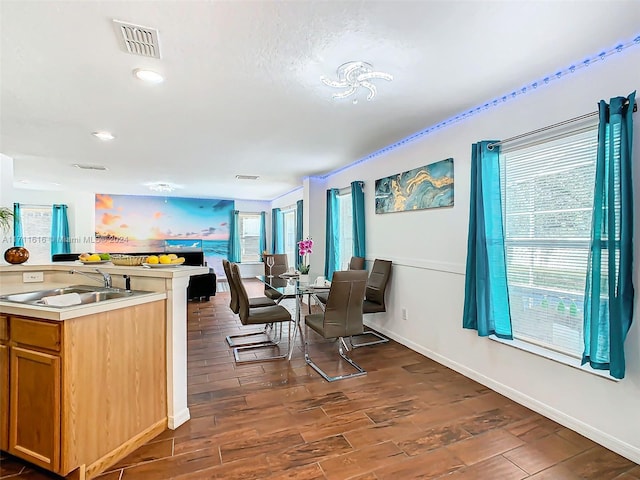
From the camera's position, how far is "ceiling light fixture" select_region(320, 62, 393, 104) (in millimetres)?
2154

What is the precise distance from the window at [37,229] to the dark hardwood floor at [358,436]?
23.4 feet

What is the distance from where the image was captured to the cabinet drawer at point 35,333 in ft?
5.51

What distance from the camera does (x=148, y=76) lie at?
227 cm

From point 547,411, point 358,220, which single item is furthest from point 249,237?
point 547,411

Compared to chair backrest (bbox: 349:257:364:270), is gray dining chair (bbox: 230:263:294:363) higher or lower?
lower

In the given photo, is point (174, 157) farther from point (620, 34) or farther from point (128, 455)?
point (620, 34)

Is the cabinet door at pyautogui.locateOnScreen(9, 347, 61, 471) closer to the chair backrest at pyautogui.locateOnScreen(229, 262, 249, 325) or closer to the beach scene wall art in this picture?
the chair backrest at pyautogui.locateOnScreen(229, 262, 249, 325)

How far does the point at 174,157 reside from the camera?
15.3ft

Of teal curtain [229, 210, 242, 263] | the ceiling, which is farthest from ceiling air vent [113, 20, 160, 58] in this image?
teal curtain [229, 210, 242, 263]

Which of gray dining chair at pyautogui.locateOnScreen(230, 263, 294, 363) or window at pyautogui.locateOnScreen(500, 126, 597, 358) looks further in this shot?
gray dining chair at pyautogui.locateOnScreen(230, 263, 294, 363)

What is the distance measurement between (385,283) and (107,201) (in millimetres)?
7755

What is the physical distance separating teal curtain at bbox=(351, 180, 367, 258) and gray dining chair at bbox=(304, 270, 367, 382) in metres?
1.65

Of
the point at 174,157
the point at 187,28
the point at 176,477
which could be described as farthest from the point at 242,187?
the point at 176,477

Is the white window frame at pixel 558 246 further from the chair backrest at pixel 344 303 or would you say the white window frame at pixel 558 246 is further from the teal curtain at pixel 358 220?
the teal curtain at pixel 358 220
